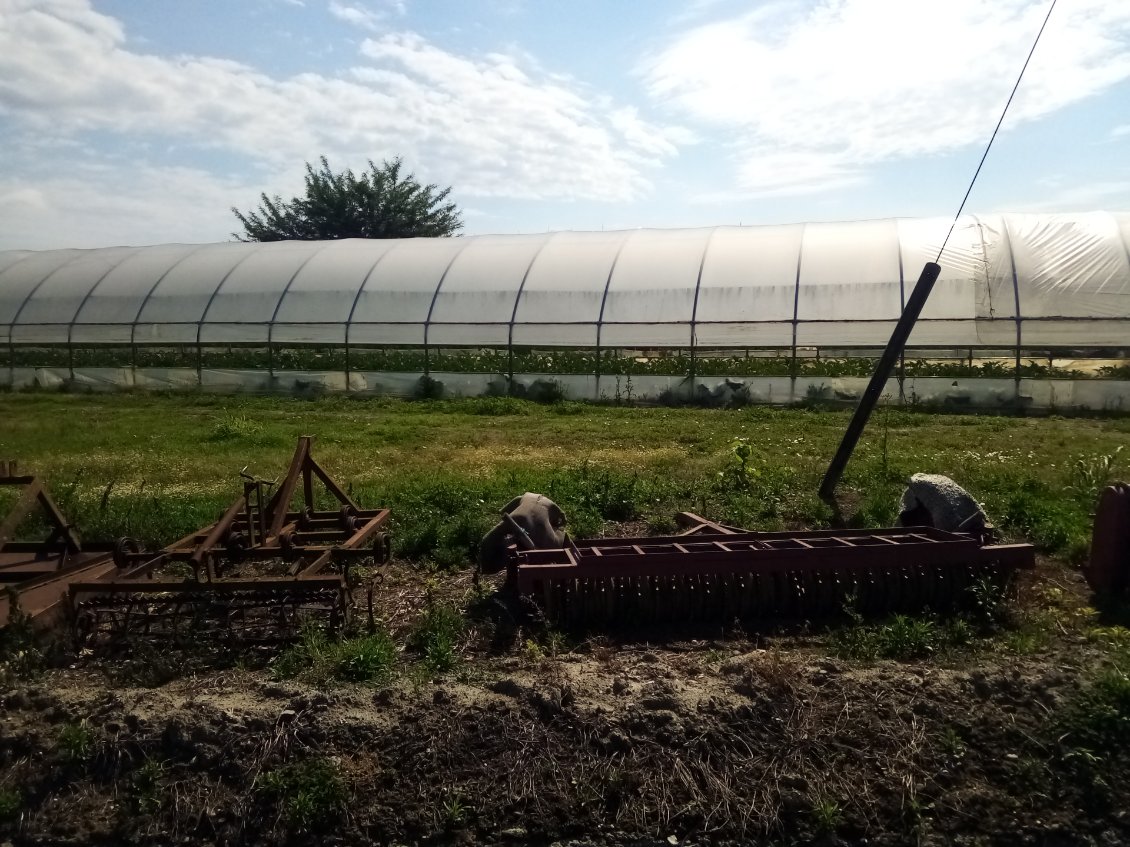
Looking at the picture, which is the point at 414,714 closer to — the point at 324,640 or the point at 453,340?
the point at 324,640

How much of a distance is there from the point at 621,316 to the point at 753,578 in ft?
48.7

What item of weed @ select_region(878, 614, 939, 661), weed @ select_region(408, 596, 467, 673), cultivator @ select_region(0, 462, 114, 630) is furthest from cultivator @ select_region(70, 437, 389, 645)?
weed @ select_region(878, 614, 939, 661)

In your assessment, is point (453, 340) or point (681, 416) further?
point (453, 340)

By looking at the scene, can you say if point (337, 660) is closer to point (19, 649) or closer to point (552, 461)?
point (19, 649)

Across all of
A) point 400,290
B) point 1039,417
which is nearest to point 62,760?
point 1039,417

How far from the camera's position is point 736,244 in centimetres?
2136

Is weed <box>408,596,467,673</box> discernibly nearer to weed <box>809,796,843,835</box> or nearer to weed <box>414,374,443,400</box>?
weed <box>809,796,843,835</box>

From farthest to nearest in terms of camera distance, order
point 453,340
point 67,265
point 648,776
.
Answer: point 67,265
point 453,340
point 648,776

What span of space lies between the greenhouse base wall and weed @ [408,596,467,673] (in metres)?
13.4

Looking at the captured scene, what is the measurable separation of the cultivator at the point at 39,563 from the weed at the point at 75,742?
4.12 feet

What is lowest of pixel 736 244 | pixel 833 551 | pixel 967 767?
pixel 967 767

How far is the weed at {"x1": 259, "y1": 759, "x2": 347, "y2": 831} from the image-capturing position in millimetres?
3723

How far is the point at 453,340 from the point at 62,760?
17.1 meters

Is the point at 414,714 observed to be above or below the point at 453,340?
below
